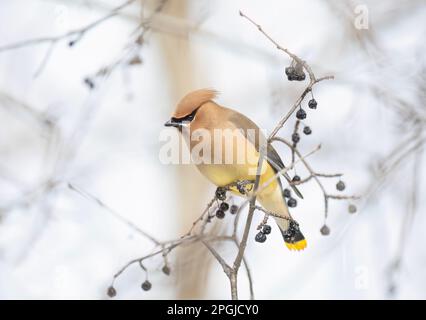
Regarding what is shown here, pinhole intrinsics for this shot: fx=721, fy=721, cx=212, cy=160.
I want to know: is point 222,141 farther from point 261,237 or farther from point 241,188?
point 261,237

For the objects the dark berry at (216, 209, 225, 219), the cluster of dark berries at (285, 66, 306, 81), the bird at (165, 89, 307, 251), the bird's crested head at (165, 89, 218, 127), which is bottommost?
the dark berry at (216, 209, 225, 219)

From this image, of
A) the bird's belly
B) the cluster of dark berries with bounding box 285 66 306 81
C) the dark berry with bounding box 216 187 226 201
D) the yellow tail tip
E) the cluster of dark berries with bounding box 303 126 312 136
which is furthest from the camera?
the yellow tail tip

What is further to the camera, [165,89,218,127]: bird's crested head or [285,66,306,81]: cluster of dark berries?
[165,89,218,127]: bird's crested head

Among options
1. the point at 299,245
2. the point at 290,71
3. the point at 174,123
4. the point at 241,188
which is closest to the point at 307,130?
the point at 290,71

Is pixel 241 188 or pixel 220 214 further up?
pixel 241 188

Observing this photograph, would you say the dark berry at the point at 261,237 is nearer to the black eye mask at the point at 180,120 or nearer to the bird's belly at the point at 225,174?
the bird's belly at the point at 225,174

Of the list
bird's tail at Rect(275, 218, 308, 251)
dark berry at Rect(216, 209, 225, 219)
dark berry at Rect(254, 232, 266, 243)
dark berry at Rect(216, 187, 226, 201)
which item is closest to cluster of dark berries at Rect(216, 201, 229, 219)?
dark berry at Rect(216, 209, 225, 219)

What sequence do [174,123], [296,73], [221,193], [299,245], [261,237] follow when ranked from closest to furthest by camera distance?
[296,73] < [261,237] < [221,193] < [174,123] < [299,245]

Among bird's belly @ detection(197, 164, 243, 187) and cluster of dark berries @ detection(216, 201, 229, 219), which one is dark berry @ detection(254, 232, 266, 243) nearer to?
cluster of dark berries @ detection(216, 201, 229, 219)

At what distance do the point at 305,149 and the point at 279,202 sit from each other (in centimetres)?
84

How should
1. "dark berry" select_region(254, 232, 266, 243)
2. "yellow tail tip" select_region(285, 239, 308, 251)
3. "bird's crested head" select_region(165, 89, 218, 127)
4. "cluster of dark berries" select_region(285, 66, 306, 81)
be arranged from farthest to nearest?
"yellow tail tip" select_region(285, 239, 308, 251)
"bird's crested head" select_region(165, 89, 218, 127)
"dark berry" select_region(254, 232, 266, 243)
"cluster of dark berries" select_region(285, 66, 306, 81)

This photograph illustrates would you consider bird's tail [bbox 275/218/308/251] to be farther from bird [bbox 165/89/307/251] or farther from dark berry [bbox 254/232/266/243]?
dark berry [bbox 254/232/266/243]

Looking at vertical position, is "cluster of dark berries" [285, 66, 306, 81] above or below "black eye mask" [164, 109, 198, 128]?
below
